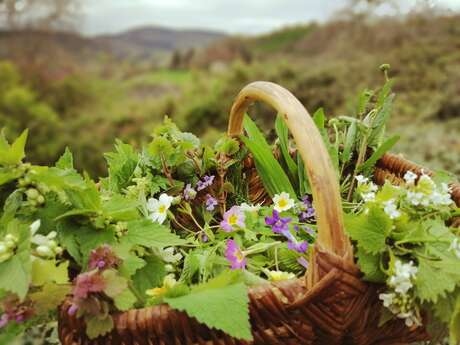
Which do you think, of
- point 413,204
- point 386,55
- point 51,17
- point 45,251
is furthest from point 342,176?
point 51,17

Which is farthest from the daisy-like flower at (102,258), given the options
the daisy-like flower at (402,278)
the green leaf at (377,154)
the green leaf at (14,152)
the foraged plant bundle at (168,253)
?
the green leaf at (377,154)

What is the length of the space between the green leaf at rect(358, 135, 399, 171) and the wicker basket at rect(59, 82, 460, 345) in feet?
1.19

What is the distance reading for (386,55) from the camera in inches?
284

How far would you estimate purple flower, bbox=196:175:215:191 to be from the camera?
1.17 meters

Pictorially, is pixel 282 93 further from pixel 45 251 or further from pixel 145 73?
pixel 145 73

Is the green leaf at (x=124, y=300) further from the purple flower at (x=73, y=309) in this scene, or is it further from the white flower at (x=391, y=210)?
the white flower at (x=391, y=210)

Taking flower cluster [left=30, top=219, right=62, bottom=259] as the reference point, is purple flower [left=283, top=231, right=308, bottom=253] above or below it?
below

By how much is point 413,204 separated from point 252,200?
51 centimetres

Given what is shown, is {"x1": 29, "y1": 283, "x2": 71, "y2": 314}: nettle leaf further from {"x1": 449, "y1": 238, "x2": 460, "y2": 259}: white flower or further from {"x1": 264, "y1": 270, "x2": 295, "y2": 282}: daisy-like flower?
{"x1": 449, "y1": 238, "x2": 460, "y2": 259}: white flower

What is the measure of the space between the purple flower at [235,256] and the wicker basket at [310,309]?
132 mm

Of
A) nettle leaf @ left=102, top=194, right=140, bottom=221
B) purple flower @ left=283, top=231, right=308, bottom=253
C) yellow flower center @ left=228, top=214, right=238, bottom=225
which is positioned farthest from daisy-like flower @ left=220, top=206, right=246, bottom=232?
nettle leaf @ left=102, top=194, right=140, bottom=221

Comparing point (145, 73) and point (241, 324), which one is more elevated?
point (241, 324)

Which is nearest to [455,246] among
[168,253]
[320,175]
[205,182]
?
[320,175]

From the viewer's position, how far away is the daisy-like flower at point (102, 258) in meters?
0.74
